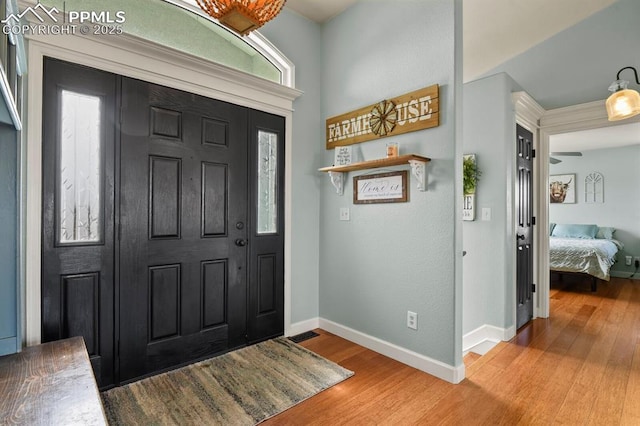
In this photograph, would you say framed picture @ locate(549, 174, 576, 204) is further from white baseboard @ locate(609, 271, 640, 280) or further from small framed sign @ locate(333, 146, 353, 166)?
small framed sign @ locate(333, 146, 353, 166)

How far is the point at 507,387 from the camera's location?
2.13 metres

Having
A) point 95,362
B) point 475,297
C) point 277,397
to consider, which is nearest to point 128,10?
point 95,362

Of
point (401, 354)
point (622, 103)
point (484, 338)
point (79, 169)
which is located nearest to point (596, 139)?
point (622, 103)

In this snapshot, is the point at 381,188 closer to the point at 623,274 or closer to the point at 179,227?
the point at 179,227

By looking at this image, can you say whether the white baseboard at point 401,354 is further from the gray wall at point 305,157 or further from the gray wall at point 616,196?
the gray wall at point 616,196

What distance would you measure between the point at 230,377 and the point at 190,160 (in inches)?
62.8

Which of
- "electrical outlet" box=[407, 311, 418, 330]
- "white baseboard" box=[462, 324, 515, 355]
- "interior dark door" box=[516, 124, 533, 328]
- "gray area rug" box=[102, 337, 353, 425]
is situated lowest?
"white baseboard" box=[462, 324, 515, 355]

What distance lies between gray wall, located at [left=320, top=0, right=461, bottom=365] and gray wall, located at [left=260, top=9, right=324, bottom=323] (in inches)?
3.3

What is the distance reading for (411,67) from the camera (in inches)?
96.4

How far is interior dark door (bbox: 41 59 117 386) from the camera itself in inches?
73.3

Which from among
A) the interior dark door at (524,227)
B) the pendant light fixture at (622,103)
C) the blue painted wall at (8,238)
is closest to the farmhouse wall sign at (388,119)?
the interior dark door at (524,227)

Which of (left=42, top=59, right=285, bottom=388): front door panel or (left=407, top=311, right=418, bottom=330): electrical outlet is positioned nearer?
(left=42, top=59, right=285, bottom=388): front door panel

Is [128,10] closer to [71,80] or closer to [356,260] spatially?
[71,80]

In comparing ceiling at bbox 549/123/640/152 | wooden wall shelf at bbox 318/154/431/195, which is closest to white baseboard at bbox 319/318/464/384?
wooden wall shelf at bbox 318/154/431/195
